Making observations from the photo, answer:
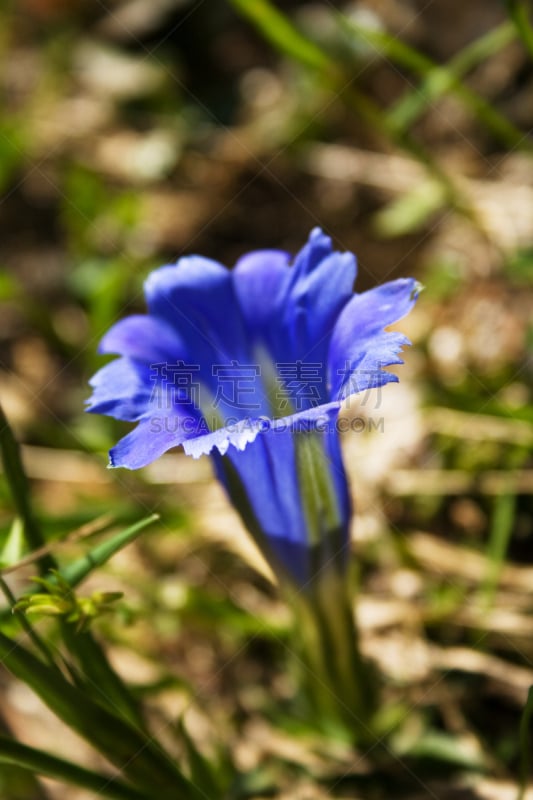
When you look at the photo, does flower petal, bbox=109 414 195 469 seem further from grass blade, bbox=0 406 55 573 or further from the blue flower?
grass blade, bbox=0 406 55 573

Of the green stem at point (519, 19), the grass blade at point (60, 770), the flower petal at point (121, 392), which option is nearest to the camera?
the grass blade at point (60, 770)

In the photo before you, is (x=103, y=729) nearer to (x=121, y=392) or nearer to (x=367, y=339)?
(x=121, y=392)

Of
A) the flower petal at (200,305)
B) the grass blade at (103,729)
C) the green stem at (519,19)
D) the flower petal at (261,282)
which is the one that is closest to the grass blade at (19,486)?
the grass blade at (103,729)

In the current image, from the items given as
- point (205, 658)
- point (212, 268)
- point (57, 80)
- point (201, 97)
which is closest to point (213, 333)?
point (212, 268)

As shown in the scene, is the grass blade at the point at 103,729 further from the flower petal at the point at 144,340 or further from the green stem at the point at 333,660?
the flower petal at the point at 144,340

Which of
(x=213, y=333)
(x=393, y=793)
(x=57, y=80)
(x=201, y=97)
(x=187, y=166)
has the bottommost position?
(x=393, y=793)

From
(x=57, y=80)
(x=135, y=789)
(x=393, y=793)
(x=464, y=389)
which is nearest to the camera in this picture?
(x=135, y=789)

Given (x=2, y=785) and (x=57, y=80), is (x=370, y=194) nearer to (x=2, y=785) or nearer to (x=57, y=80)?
(x=57, y=80)
